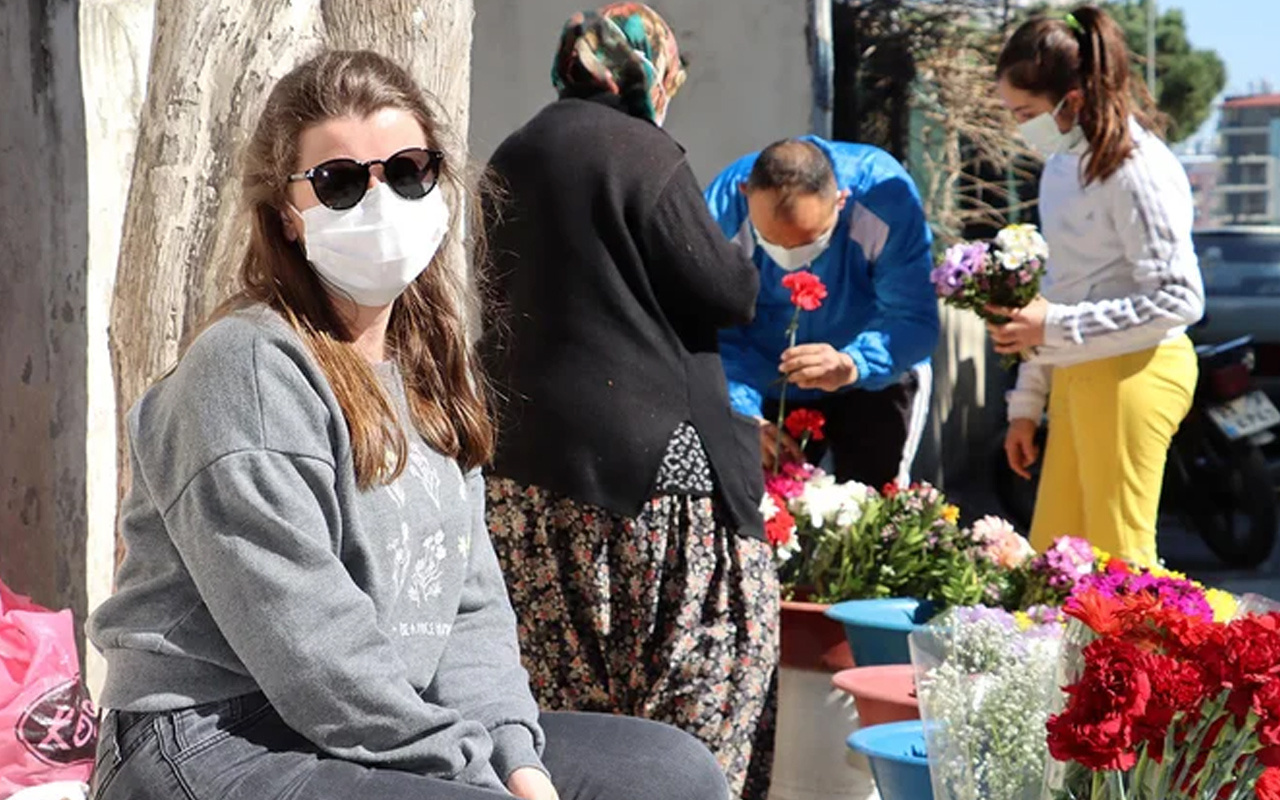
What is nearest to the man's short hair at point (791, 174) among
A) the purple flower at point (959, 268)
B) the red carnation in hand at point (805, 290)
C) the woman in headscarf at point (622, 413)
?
the red carnation in hand at point (805, 290)

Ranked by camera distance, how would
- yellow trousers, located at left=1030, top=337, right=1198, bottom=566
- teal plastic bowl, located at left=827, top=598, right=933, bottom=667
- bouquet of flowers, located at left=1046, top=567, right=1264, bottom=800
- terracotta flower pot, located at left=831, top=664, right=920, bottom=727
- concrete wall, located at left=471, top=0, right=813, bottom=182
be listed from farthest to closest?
concrete wall, located at left=471, top=0, right=813, bottom=182, yellow trousers, located at left=1030, top=337, right=1198, bottom=566, teal plastic bowl, located at left=827, top=598, right=933, bottom=667, terracotta flower pot, located at left=831, top=664, right=920, bottom=727, bouquet of flowers, located at left=1046, top=567, right=1264, bottom=800

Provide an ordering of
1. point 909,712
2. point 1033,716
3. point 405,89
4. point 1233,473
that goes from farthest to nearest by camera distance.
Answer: point 1233,473 < point 909,712 < point 1033,716 < point 405,89

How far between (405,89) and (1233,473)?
23.0ft

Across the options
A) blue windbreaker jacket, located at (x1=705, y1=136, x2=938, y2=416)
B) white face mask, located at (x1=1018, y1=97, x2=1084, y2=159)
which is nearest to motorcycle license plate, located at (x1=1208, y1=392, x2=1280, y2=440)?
blue windbreaker jacket, located at (x1=705, y1=136, x2=938, y2=416)

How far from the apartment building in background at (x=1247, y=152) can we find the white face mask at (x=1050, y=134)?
54403 millimetres

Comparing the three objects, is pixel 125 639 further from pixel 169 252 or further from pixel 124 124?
pixel 124 124

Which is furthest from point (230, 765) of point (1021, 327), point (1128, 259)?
point (1128, 259)

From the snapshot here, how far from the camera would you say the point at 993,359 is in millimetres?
12812

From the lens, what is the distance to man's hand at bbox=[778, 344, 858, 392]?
4.80m

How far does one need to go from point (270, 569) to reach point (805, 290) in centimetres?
260

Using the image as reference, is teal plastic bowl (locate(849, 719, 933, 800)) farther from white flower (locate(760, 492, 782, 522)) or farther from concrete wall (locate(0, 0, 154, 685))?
concrete wall (locate(0, 0, 154, 685))

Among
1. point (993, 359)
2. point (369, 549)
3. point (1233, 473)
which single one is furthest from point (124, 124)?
point (993, 359)

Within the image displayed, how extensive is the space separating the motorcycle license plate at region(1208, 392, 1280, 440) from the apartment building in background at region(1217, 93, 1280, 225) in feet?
164

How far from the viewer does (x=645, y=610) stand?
12.4ft
